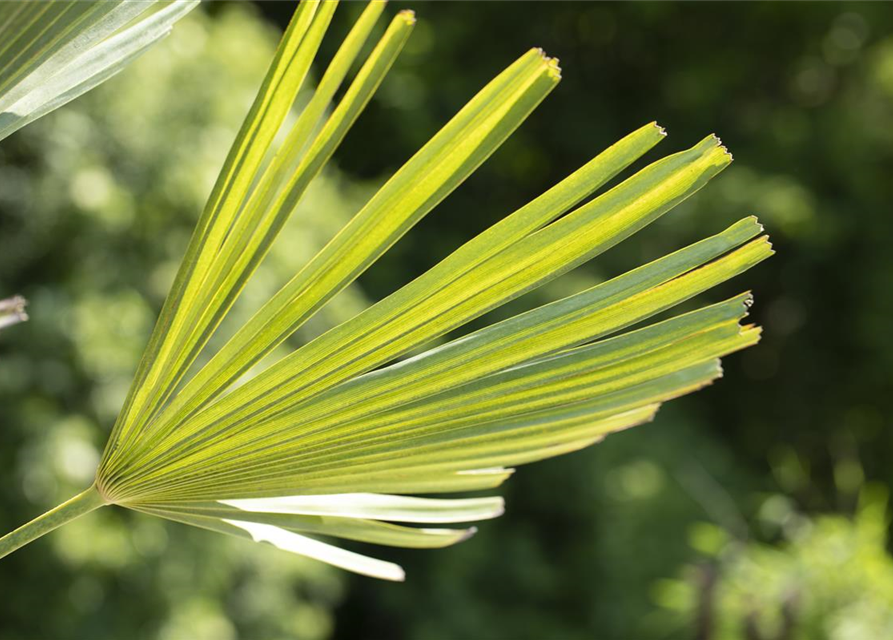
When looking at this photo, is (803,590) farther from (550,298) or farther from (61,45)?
(61,45)

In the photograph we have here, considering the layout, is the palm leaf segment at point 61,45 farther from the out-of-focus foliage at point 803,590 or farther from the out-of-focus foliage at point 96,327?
the out-of-focus foliage at point 96,327

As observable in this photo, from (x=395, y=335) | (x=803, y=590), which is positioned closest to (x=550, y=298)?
(x=803, y=590)

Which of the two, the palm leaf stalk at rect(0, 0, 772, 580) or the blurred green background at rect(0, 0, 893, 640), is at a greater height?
the blurred green background at rect(0, 0, 893, 640)

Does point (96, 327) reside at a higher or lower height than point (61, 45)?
higher

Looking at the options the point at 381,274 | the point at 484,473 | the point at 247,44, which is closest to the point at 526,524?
the point at 381,274

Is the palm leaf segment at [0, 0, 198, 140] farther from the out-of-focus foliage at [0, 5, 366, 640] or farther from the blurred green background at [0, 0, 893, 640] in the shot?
the out-of-focus foliage at [0, 5, 366, 640]

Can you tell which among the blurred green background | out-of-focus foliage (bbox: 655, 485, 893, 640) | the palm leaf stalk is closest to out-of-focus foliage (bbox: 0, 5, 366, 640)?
the blurred green background

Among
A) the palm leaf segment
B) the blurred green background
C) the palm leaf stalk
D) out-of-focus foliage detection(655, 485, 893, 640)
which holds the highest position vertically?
the blurred green background
